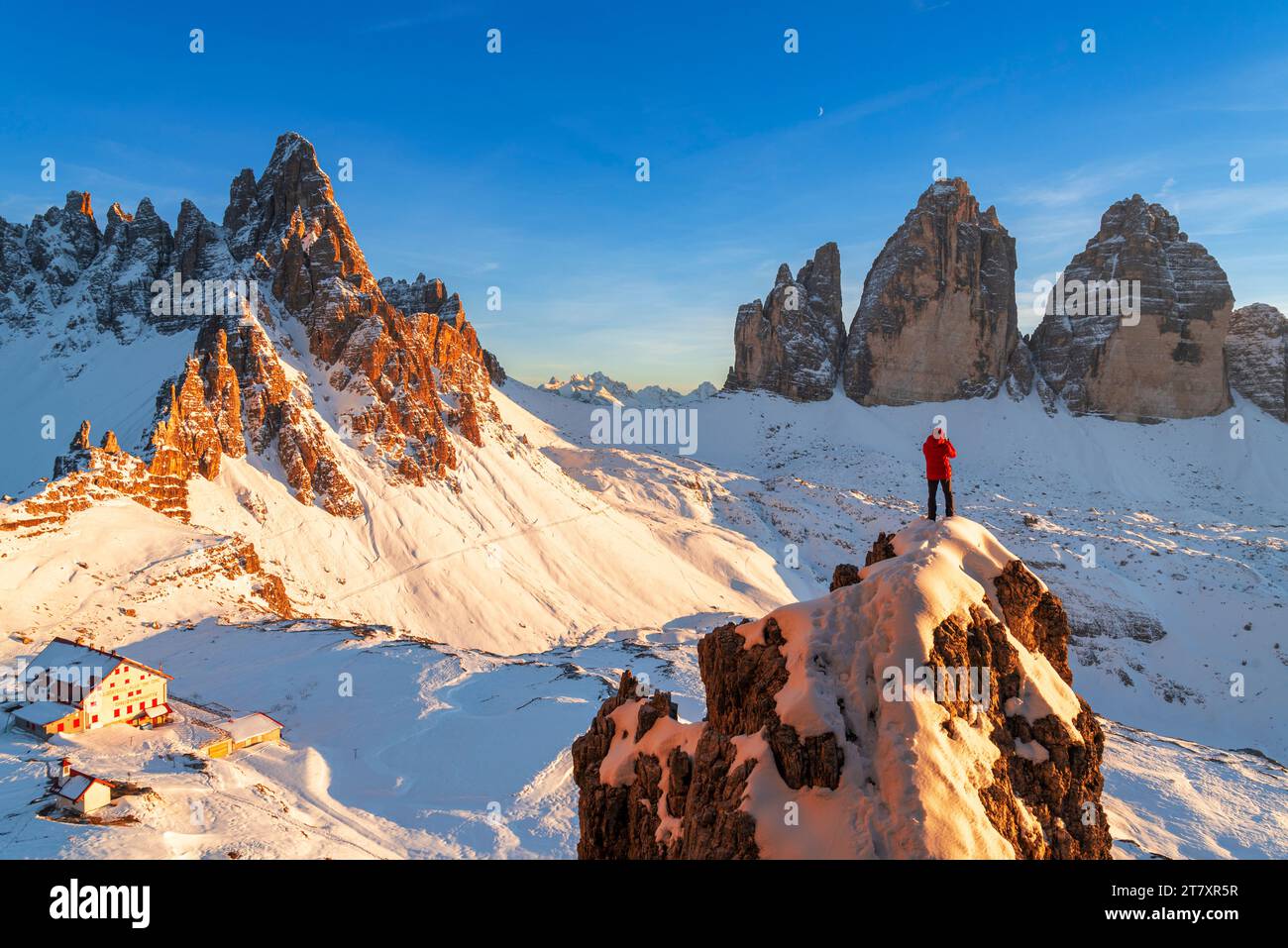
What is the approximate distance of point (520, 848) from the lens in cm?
2317

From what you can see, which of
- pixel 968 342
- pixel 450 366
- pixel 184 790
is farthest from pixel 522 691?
pixel 968 342

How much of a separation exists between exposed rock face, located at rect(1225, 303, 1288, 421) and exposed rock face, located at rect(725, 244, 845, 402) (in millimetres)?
77722

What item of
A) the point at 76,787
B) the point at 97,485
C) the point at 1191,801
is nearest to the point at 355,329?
the point at 97,485

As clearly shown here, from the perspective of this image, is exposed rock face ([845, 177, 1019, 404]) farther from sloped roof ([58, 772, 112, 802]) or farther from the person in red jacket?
sloped roof ([58, 772, 112, 802])

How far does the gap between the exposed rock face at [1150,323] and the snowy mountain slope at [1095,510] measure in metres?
5.28

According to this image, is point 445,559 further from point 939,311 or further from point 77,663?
point 939,311

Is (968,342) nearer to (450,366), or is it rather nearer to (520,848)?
(450,366)

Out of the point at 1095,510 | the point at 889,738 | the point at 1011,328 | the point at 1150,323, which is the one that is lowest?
the point at 1095,510

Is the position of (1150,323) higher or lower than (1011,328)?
lower

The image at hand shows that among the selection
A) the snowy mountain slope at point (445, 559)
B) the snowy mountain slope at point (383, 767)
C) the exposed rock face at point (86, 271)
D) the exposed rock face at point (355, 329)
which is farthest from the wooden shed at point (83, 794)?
the exposed rock face at point (86, 271)

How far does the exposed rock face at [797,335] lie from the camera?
153 meters

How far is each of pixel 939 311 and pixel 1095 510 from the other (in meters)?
58.7

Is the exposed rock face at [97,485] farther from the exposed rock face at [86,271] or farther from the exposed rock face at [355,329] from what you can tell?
the exposed rock face at [86,271]

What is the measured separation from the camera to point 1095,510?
102500 mm
